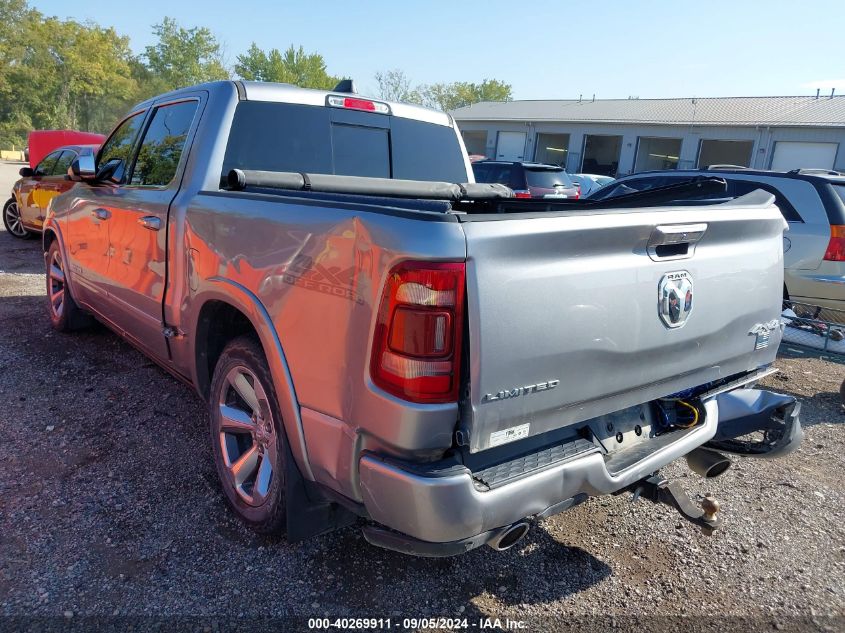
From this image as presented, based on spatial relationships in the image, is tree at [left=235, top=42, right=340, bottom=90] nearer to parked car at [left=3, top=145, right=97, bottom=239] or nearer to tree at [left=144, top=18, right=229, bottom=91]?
tree at [left=144, top=18, right=229, bottom=91]

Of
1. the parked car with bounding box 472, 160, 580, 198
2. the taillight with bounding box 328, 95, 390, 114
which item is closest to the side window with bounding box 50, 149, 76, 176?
the parked car with bounding box 472, 160, 580, 198

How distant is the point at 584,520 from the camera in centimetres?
332

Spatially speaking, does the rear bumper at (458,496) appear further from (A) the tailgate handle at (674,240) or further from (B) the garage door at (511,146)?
(B) the garage door at (511,146)

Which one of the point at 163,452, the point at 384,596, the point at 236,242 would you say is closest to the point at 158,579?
the point at 384,596

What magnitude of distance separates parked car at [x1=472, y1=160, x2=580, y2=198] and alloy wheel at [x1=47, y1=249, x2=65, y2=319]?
885 centimetres

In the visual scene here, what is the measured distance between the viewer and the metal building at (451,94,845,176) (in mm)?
29439

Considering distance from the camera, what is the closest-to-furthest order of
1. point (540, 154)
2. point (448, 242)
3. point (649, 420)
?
1. point (448, 242)
2. point (649, 420)
3. point (540, 154)

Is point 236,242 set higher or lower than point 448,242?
lower

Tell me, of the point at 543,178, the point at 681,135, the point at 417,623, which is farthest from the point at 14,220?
the point at 681,135

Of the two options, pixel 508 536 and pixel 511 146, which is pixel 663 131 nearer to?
pixel 511 146

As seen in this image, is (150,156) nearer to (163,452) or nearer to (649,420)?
(163,452)

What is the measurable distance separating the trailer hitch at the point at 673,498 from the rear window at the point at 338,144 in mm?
2442

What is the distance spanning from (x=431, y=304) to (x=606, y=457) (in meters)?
1.07

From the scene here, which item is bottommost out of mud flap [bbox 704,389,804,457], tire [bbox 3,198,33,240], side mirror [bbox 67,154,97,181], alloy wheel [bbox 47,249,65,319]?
tire [bbox 3,198,33,240]
